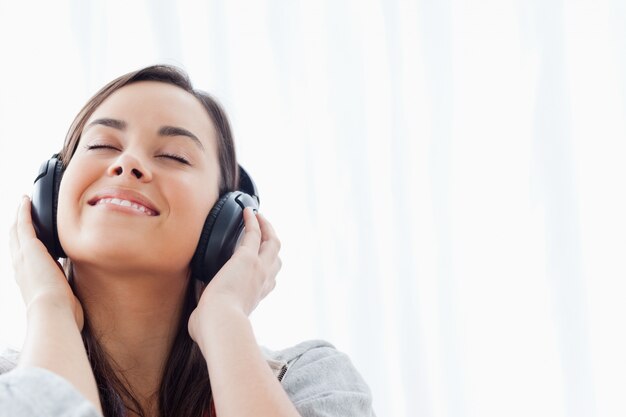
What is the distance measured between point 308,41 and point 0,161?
729 mm

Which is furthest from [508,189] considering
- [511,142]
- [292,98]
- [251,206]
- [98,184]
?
[98,184]


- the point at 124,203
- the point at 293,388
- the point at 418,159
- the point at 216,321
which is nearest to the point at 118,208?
the point at 124,203

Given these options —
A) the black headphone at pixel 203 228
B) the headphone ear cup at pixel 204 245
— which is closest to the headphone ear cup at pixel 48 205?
the black headphone at pixel 203 228

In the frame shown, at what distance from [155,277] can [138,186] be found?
164 millimetres

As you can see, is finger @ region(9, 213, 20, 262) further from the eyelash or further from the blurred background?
the blurred background

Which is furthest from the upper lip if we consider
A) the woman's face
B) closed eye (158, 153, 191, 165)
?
closed eye (158, 153, 191, 165)

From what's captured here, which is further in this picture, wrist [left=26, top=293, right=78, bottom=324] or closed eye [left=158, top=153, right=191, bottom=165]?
closed eye [left=158, top=153, right=191, bottom=165]

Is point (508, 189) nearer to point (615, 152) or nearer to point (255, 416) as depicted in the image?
point (615, 152)

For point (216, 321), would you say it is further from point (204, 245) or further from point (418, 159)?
point (418, 159)

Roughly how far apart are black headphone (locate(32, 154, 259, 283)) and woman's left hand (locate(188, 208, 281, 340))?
0.03 metres

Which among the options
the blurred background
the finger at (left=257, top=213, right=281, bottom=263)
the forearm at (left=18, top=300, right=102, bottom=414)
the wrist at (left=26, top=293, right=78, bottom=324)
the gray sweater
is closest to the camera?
the gray sweater

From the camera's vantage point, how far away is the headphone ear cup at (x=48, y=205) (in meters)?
1.22

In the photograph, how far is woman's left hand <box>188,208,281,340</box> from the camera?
46.4 inches

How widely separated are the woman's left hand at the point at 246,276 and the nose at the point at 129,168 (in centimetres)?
20
